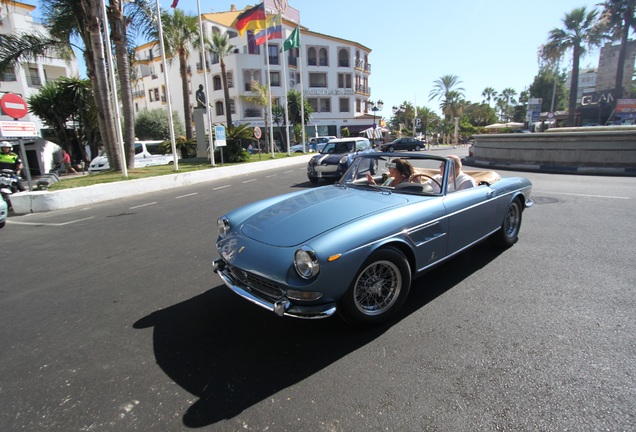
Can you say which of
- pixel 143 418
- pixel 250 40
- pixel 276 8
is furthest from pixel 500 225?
pixel 250 40

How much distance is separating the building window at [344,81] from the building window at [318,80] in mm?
2218

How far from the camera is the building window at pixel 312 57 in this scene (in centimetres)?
4397

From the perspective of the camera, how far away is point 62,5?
14.6 meters

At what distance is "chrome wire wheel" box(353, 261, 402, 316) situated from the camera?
2811 millimetres

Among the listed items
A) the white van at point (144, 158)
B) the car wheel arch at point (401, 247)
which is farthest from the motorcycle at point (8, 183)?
the car wheel arch at point (401, 247)

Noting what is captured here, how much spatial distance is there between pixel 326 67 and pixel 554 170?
36.6 metres

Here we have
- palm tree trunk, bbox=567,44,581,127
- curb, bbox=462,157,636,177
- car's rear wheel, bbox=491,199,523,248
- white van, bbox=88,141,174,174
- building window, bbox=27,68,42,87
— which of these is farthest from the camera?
palm tree trunk, bbox=567,44,581,127

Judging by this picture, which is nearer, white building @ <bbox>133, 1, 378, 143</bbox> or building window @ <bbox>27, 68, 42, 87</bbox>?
building window @ <bbox>27, 68, 42, 87</bbox>

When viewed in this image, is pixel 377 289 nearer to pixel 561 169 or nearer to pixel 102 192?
pixel 102 192

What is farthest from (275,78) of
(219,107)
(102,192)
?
(102,192)

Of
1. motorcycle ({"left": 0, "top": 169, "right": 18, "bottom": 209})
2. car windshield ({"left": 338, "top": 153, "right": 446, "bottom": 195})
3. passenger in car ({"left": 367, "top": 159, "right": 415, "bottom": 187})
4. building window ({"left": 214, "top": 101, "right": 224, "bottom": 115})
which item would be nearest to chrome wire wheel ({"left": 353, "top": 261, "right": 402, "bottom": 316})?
car windshield ({"left": 338, "top": 153, "right": 446, "bottom": 195})

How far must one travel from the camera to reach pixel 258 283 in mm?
2754

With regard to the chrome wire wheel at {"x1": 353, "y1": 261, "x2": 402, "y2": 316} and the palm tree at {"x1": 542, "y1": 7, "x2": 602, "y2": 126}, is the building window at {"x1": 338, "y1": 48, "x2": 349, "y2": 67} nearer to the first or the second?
the palm tree at {"x1": 542, "y1": 7, "x2": 602, "y2": 126}

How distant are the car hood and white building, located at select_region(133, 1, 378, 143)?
36531mm
